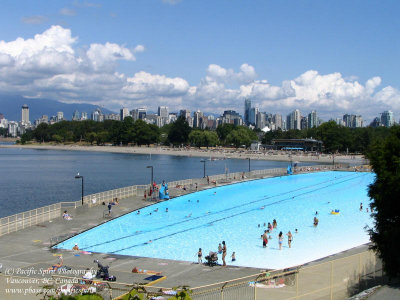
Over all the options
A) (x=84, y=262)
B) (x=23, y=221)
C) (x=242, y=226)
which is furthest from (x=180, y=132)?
(x=84, y=262)

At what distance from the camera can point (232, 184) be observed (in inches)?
2264

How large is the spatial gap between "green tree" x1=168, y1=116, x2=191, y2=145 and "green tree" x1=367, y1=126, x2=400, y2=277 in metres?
180

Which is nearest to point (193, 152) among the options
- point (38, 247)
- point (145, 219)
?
point (145, 219)

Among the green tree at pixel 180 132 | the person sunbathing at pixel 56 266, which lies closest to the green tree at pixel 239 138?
the green tree at pixel 180 132

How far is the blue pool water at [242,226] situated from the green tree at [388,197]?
33.1 ft

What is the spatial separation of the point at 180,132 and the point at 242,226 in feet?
531

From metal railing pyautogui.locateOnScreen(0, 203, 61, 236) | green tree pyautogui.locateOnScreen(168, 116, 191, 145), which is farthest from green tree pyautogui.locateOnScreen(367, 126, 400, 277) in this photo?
green tree pyautogui.locateOnScreen(168, 116, 191, 145)

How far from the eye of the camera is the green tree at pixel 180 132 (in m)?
196

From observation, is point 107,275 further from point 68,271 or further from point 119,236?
point 119,236

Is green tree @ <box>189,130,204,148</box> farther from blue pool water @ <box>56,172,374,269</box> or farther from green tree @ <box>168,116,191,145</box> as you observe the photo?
blue pool water @ <box>56,172,374,269</box>

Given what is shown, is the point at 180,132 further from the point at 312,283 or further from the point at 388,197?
the point at 312,283

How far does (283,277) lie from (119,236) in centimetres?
1838

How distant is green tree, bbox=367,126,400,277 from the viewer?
14.6 meters

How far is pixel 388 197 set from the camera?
49.5ft
